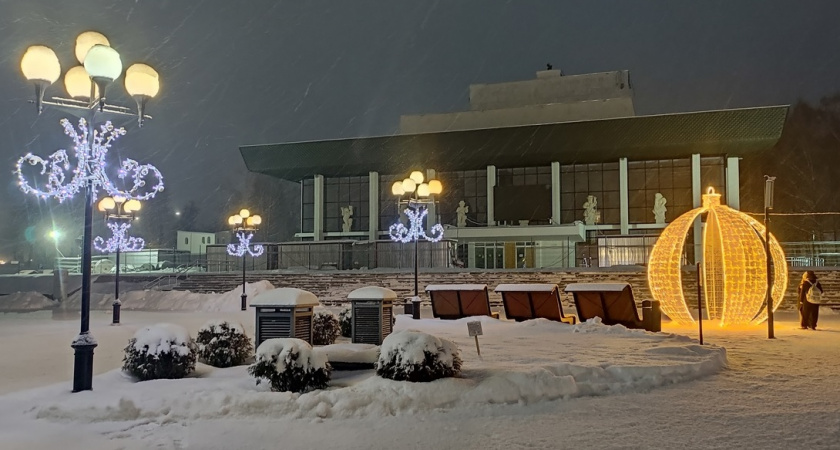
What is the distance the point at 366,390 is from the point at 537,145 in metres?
36.1

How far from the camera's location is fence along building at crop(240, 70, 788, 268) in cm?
→ 4097

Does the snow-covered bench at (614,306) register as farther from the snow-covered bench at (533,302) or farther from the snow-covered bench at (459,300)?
the snow-covered bench at (459,300)

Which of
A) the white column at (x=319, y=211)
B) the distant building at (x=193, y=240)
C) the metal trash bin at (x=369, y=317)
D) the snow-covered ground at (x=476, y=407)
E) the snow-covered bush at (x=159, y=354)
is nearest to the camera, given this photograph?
the snow-covered ground at (x=476, y=407)

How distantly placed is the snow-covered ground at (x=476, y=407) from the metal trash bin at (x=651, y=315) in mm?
5475

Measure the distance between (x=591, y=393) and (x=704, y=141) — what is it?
116 feet

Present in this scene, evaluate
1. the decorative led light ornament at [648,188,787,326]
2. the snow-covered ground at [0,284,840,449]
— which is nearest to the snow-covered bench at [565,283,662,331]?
the decorative led light ornament at [648,188,787,326]

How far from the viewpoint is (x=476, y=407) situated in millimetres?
8297

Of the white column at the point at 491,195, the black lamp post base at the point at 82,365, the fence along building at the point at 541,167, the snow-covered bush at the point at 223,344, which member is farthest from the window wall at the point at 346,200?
the black lamp post base at the point at 82,365

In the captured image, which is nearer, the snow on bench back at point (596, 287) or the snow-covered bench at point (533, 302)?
the snow on bench back at point (596, 287)

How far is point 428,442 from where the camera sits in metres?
6.89

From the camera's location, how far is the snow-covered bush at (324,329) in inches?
539

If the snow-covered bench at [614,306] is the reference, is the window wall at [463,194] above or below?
above

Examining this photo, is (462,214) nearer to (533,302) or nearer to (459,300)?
(459,300)

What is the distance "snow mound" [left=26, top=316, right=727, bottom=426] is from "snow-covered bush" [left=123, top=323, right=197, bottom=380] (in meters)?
0.28
